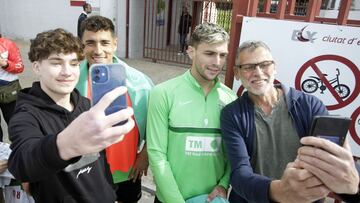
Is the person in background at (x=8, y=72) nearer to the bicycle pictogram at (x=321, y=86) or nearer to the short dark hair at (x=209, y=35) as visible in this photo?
the short dark hair at (x=209, y=35)

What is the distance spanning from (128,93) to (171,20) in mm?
10864

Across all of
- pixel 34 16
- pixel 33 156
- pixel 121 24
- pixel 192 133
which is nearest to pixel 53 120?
pixel 33 156

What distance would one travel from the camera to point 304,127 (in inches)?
62.9

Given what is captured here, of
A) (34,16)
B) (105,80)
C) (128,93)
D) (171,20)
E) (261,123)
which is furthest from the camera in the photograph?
(171,20)

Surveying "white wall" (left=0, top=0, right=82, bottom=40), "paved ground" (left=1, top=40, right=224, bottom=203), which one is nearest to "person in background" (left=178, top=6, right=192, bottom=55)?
"paved ground" (left=1, top=40, right=224, bottom=203)

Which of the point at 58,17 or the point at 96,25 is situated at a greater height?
the point at 96,25

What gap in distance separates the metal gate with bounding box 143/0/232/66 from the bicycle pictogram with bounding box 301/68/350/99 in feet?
24.7

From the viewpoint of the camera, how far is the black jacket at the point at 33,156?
1055 millimetres

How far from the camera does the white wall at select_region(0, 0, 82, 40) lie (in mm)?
11172

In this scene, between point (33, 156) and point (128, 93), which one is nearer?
point (33, 156)

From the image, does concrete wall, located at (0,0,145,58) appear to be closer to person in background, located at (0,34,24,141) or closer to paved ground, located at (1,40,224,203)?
paved ground, located at (1,40,224,203)

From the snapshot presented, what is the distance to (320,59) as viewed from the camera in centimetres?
196

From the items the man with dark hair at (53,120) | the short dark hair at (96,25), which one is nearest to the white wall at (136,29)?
the short dark hair at (96,25)

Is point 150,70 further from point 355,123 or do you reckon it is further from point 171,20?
point 355,123
